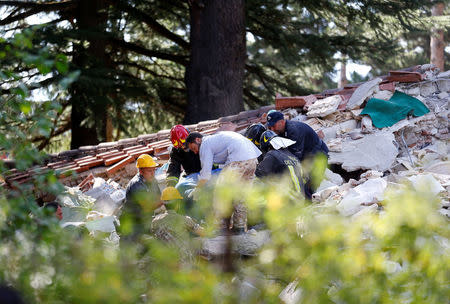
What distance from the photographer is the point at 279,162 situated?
242 inches

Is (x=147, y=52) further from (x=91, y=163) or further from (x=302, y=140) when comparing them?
(x=302, y=140)

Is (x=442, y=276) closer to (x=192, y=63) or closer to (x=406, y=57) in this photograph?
(x=192, y=63)

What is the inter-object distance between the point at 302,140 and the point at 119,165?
9.58 ft

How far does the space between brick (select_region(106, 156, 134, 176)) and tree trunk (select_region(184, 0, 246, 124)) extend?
4000mm

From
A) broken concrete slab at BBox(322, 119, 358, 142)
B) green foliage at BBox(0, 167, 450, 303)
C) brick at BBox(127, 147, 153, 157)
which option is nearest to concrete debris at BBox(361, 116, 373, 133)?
broken concrete slab at BBox(322, 119, 358, 142)

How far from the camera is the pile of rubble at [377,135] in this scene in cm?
700

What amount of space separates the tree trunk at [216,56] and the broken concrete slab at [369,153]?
15.2 ft

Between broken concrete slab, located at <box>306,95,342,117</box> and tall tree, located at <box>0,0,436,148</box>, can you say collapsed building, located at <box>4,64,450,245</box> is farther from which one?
tall tree, located at <box>0,0,436,148</box>

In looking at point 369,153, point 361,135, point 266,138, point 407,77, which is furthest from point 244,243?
point 407,77

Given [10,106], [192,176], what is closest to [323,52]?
[192,176]

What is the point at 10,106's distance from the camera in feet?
11.3

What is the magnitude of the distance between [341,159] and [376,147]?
1.79 feet

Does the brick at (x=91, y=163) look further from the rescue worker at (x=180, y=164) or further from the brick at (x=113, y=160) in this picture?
the rescue worker at (x=180, y=164)

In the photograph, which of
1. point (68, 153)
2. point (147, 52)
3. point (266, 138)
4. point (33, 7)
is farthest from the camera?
point (147, 52)
